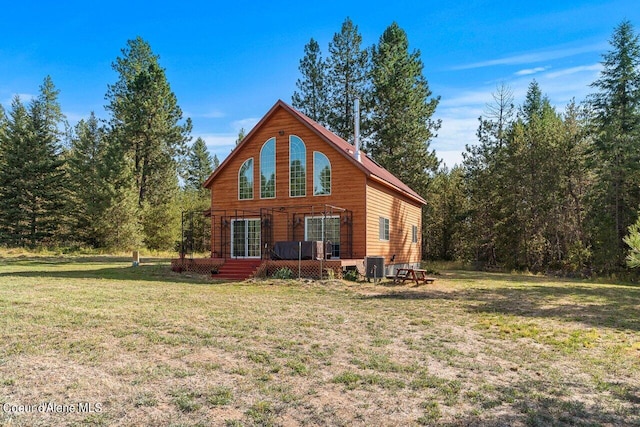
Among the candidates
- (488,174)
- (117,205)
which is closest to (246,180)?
(117,205)

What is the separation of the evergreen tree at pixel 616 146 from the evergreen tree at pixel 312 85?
61.1 ft

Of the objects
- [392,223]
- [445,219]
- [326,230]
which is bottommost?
[326,230]

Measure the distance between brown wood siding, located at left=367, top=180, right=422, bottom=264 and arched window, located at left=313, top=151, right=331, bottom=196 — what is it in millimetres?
1797

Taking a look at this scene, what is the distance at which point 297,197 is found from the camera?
18.5 metres

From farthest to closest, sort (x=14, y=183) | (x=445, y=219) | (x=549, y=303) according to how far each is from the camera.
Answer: (x=445, y=219)
(x=14, y=183)
(x=549, y=303)

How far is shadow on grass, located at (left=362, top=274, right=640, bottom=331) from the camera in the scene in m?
9.10

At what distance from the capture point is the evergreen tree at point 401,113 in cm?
2995

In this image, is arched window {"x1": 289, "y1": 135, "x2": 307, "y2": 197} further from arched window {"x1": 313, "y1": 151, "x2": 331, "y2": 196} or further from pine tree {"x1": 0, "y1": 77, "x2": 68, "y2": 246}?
pine tree {"x1": 0, "y1": 77, "x2": 68, "y2": 246}

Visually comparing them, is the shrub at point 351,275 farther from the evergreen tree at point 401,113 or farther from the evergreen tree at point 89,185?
the evergreen tree at point 89,185

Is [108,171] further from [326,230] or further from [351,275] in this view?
[351,275]

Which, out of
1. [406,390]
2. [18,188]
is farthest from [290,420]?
[18,188]

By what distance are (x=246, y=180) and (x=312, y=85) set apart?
17746 mm

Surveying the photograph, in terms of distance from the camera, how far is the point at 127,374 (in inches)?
189

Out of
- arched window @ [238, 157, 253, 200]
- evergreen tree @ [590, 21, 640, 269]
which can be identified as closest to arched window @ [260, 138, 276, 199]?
arched window @ [238, 157, 253, 200]
